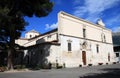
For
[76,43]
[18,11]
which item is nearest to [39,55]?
[76,43]

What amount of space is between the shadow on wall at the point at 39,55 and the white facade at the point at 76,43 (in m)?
0.18

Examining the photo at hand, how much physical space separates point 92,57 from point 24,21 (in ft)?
56.0

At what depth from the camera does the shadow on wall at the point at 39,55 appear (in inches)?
1064

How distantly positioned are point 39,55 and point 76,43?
285 inches

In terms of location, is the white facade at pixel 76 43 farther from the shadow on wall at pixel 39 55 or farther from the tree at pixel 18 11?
the tree at pixel 18 11

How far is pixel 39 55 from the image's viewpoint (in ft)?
93.6

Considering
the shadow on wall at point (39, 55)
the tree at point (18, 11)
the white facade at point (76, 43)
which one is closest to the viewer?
the tree at point (18, 11)

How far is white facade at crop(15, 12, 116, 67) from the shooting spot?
91.1 feet

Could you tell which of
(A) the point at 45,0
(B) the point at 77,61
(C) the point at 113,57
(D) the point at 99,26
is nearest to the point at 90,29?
(D) the point at 99,26

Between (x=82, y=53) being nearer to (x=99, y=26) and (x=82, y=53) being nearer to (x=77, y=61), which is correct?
(x=77, y=61)

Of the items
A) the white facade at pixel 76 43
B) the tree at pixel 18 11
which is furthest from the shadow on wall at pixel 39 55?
the tree at pixel 18 11

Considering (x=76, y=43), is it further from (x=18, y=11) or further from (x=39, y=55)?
(x=18, y=11)

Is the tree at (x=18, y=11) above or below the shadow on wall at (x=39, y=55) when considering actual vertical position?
above

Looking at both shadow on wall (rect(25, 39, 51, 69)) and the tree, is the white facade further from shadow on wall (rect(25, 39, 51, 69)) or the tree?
the tree
